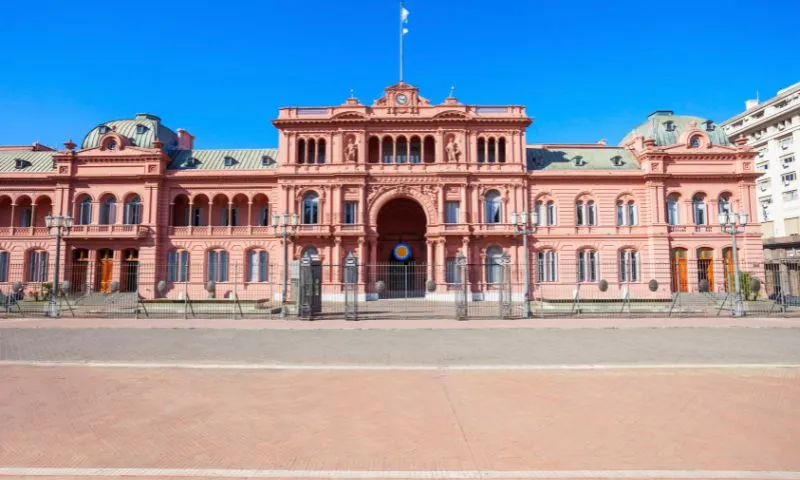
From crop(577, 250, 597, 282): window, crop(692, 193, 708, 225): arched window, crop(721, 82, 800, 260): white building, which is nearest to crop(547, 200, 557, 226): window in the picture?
crop(577, 250, 597, 282): window

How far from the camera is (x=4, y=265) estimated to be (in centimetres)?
3753

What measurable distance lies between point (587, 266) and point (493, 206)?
9.35m

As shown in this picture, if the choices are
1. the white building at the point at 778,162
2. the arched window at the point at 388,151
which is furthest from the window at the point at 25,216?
the white building at the point at 778,162

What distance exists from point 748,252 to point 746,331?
2575 cm

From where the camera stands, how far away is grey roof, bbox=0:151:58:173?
39.9 m

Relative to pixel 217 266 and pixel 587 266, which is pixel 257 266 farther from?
pixel 587 266

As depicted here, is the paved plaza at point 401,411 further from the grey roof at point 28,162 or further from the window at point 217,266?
the grey roof at point 28,162

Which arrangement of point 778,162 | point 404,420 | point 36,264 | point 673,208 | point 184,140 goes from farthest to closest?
point 778,162
point 184,140
point 673,208
point 36,264
point 404,420

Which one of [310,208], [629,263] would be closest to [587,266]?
[629,263]

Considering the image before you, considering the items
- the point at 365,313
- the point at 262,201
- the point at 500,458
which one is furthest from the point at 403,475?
the point at 262,201

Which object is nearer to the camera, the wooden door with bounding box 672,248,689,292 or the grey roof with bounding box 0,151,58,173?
the wooden door with bounding box 672,248,689,292

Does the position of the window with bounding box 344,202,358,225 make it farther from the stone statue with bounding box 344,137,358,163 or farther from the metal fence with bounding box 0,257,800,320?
the stone statue with bounding box 344,137,358,163

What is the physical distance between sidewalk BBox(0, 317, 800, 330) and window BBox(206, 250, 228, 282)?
16.1 metres

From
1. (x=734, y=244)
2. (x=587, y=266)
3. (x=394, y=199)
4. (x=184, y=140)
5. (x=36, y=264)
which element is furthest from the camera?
(x=184, y=140)
